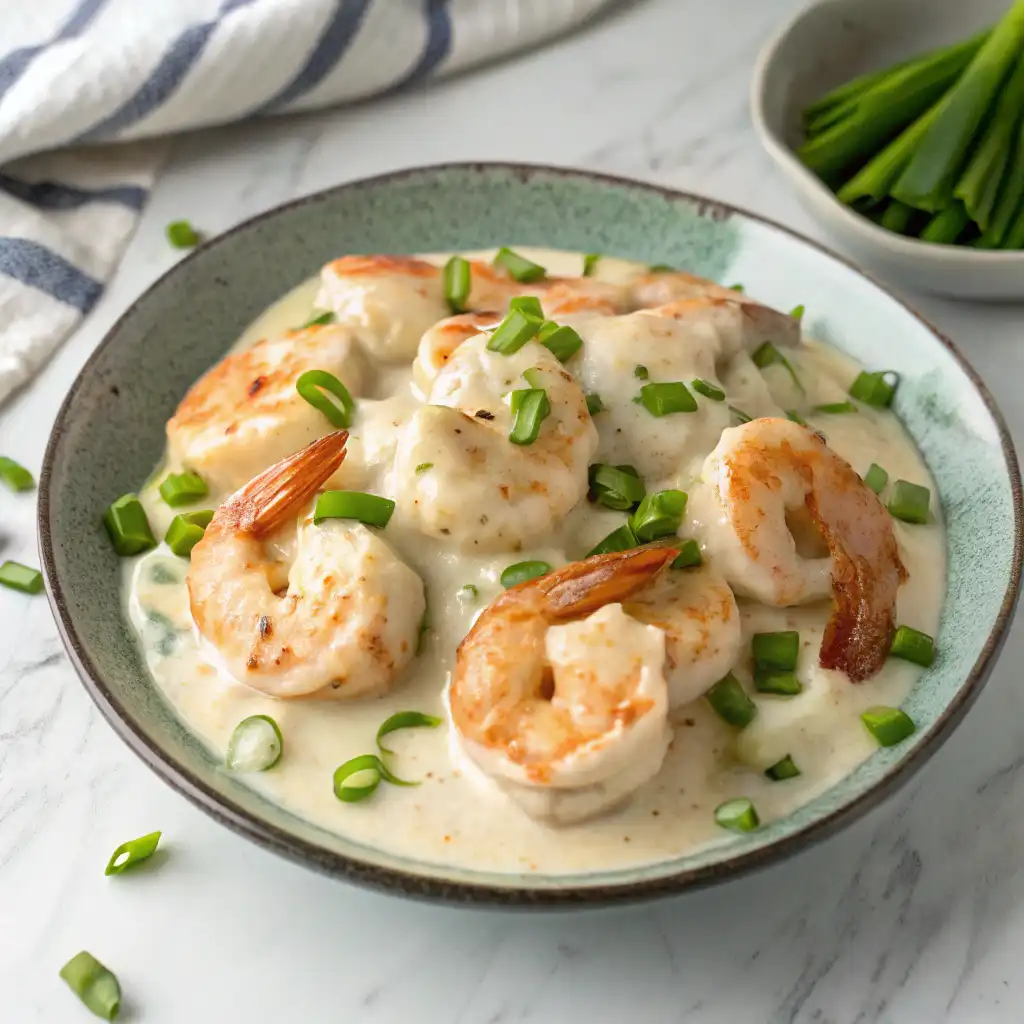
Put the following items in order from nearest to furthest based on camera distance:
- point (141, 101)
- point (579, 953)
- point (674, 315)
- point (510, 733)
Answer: point (510, 733) < point (579, 953) < point (674, 315) < point (141, 101)

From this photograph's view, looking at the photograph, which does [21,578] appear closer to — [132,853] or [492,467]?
[132,853]

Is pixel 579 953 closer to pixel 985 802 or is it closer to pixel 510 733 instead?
pixel 510 733

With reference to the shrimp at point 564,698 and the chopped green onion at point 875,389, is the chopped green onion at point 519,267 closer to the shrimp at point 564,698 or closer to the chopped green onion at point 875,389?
the chopped green onion at point 875,389

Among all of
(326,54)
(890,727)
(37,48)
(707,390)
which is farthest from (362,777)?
(37,48)

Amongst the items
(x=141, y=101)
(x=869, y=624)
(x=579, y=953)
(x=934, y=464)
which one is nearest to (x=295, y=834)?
(x=579, y=953)

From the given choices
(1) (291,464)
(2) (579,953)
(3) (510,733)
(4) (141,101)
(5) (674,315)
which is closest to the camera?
(3) (510,733)

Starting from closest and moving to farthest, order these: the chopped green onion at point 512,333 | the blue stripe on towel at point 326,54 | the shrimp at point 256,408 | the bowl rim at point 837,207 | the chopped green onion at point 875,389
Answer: the chopped green onion at point 512,333 < the shrimp at point 256,408 < the chopped green onion at point 875,389 < the bowl rim at point 837,207 < the blue stripe on towel at point 326,54

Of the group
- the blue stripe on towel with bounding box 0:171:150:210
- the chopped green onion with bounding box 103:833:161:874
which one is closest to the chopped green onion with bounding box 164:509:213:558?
the chopped green onion with bounding box 103:833:161:874

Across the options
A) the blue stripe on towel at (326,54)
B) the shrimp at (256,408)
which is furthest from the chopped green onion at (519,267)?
the blue stripe on towel at (326,54)
